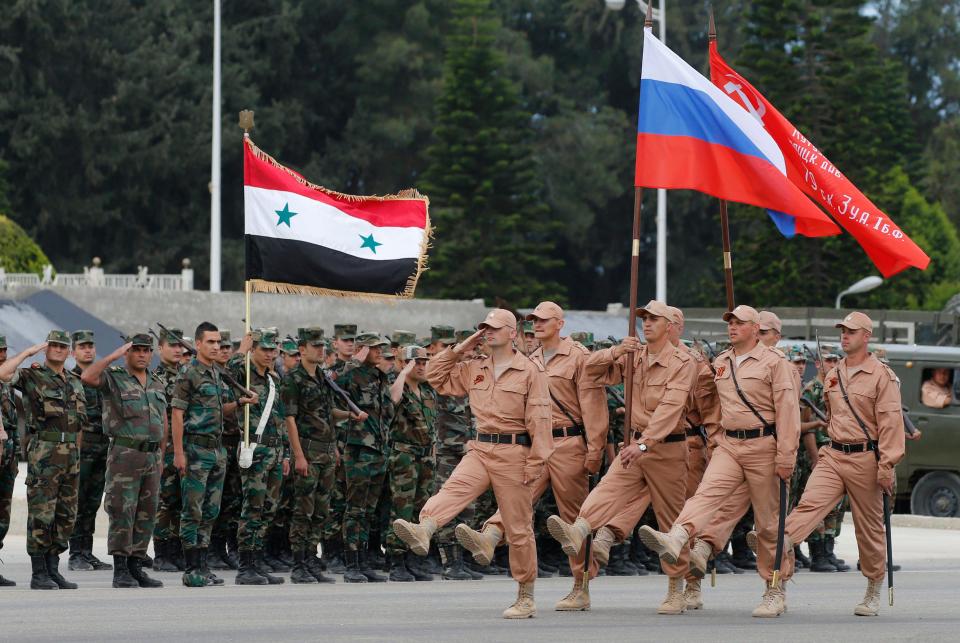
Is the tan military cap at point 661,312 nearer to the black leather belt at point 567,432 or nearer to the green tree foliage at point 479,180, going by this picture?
the black leather belt at point 567,432

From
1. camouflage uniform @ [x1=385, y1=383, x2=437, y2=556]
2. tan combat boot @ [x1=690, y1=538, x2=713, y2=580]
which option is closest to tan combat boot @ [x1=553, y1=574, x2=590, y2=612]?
tan combat boot @ [x1=690, y1=538, x2=713, y2=580]

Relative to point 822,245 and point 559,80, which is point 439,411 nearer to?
point 822,245

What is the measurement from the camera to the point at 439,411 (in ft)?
51.9

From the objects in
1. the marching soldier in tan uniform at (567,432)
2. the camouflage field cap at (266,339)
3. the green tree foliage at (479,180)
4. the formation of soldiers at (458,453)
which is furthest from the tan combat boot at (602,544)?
the green tree foliage at (479,180)

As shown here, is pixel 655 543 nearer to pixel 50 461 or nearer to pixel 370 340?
pixel 370 340

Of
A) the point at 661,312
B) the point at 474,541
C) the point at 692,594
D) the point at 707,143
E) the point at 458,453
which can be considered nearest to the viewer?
the point at 474,541

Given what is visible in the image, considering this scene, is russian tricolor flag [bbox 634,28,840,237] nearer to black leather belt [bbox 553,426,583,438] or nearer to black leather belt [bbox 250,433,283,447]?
black leather belt [bbox 553,426,583,438]

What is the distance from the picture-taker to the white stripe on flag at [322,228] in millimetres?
15000

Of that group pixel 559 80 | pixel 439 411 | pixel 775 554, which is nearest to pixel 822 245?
pixel 559 80

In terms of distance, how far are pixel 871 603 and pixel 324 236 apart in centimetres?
542

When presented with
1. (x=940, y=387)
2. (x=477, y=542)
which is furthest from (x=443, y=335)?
(x=940, y=387)

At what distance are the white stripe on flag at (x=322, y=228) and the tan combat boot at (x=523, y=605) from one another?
14.5 ft

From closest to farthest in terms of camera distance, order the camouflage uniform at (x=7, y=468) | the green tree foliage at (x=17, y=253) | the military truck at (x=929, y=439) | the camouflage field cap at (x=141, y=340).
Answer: the camouflage field cap at (x=141, y=340) → the camouflage uniform at (x=7, y=468) → the military truck at (x=929, y=439) → the green tree foliage at (x=17, y=253)

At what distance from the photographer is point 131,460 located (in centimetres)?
1375
